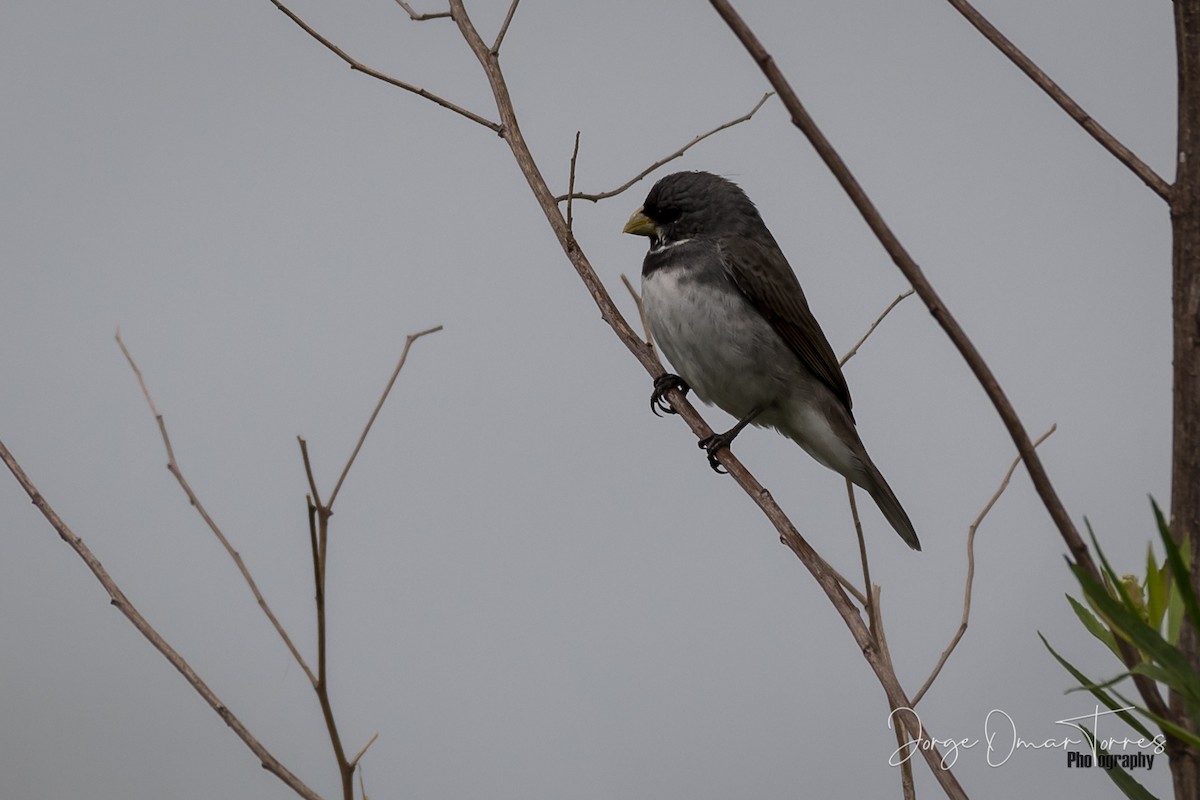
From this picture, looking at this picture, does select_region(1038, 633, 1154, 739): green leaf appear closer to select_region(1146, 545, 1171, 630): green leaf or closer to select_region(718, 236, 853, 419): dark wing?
select_region(1146, 545, 1171, 630): green leaf

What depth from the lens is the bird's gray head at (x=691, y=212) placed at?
4.12 metres

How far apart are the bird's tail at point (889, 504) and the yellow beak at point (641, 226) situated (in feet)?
3.57

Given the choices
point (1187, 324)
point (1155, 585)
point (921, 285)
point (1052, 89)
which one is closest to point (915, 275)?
point (921, 285)

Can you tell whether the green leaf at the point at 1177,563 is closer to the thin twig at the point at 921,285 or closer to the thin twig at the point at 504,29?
the thin twig at the point at 921,285

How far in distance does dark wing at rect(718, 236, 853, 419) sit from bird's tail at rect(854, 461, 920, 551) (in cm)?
30

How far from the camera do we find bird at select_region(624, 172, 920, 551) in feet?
12.6

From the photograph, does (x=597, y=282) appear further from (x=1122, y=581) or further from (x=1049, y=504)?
(x=1049, y=504)

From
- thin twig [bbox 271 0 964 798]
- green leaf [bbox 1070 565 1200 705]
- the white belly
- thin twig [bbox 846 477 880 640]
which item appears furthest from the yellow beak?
green leaf [bbox 1070 565 1200 705]

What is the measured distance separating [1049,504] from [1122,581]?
1.16ft

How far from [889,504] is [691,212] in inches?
46.7

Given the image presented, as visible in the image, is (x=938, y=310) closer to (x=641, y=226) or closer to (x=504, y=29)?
(x=504, y=29)

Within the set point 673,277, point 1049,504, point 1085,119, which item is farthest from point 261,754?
point 673,277

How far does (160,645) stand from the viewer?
5.47 feet

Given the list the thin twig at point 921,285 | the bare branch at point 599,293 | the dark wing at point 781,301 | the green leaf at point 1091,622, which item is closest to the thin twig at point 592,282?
the bare branch at point 599,293
